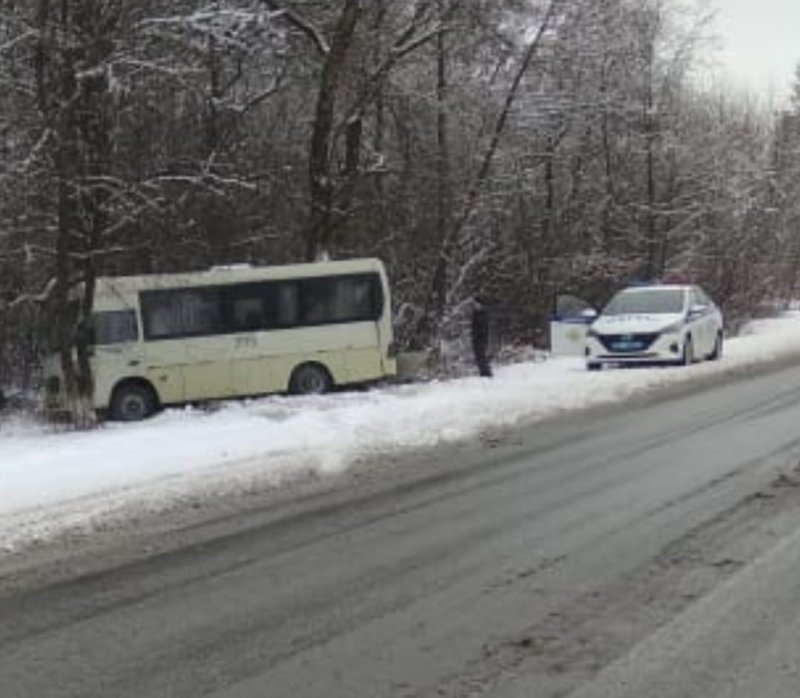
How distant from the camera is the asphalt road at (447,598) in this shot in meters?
6.62

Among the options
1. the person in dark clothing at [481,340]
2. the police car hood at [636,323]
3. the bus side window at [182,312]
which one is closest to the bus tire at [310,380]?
the bus side window at [182,312]

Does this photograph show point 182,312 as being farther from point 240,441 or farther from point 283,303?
point 240,441

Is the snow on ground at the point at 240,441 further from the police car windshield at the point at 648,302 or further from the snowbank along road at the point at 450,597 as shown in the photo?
the police car windshield at the point at 648,302

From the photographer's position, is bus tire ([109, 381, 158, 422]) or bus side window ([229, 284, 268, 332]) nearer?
bus tire ([109, 381, 158, 422])

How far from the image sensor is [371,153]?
Answer: 31.0m

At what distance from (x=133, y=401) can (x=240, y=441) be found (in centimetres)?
774

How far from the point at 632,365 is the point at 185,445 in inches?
594

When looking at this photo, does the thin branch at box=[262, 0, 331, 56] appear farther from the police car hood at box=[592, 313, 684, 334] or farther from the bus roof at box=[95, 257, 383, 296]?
the police car hood at box=[592, 313, 684, 334]

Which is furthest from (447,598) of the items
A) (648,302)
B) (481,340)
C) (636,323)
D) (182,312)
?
(648,302)

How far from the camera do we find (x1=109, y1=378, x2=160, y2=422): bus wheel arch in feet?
77.4

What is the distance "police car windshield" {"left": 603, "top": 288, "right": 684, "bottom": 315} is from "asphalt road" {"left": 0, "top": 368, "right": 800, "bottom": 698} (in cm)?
1653

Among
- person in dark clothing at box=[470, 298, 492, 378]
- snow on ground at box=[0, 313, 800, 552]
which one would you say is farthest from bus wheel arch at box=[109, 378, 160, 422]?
person in dark clothing at box=[470, 298, 492, 378]

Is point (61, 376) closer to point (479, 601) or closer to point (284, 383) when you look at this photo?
point (284, 383)

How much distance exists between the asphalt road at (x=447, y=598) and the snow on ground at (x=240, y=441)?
122cm
